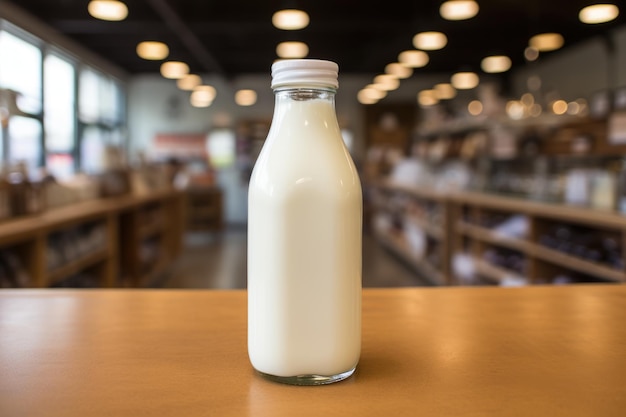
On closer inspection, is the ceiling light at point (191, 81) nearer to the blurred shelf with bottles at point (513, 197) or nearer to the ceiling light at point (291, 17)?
the blurred shelf with bottles at point (513, 197)

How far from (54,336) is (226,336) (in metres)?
0.23

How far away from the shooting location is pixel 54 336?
842 mm

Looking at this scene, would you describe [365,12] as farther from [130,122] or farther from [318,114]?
[318,114]

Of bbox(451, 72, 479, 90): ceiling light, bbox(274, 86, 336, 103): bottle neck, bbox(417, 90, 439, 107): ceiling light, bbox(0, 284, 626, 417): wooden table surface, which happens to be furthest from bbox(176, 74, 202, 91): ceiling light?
bbox(274, 86, 336, 103): bottle neck

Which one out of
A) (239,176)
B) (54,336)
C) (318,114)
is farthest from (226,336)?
(239,176)

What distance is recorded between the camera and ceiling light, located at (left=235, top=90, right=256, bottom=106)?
43.1 ft

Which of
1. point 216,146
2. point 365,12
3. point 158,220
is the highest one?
point 365,12

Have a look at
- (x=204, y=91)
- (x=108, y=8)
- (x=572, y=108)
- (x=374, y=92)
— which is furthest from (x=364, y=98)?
(x=108, y=8)

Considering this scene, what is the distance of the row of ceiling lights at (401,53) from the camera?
15.7 feet

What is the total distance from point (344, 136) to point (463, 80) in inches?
235

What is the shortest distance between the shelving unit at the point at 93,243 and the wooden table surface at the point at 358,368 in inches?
85.7

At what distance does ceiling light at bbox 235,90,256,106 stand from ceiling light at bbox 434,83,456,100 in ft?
13.3

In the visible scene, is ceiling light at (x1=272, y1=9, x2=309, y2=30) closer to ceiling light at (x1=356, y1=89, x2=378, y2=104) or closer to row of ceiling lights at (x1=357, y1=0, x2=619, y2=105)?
row of ceiling lights at (x1=357, y1=0, x2=619, y2=105)

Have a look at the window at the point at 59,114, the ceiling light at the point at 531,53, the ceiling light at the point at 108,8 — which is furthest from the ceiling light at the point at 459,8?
the window at the point at 59,114
